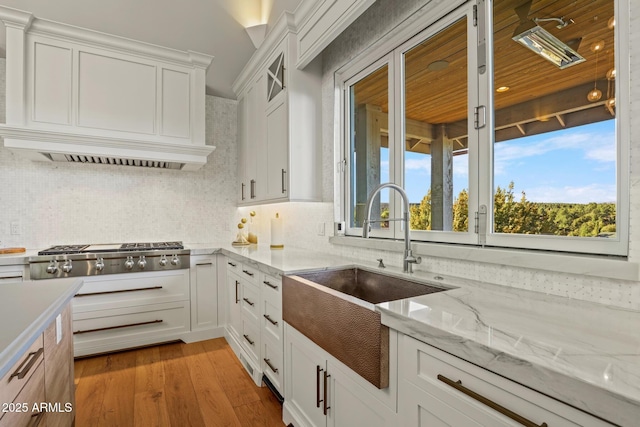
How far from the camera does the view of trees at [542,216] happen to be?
3.68 ft

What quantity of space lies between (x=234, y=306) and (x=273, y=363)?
959 millimetres

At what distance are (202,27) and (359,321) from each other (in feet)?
9.04

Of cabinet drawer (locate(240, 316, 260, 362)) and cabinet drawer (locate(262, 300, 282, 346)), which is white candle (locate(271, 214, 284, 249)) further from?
cabinet drawer (locate(262, 300, 282, 346))

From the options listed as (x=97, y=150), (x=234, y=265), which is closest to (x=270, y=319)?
(x=234, y=265)

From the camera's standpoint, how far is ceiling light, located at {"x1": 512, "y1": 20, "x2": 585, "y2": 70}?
1190mm

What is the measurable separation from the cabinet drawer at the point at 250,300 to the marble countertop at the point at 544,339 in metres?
1.32

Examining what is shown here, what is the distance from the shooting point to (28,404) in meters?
0.97

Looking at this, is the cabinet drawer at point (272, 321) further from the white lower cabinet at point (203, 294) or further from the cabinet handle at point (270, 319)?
the white lower cabinet at point (203, 294)

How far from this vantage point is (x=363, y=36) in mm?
2217

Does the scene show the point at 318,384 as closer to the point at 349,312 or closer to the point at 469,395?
the point at 349,312

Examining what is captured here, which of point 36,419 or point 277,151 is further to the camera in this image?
point 277,151

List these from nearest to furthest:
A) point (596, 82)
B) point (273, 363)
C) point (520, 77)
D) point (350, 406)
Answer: point (596, 82) < point (350, 406) < point (520, 77) < point (273, 363)

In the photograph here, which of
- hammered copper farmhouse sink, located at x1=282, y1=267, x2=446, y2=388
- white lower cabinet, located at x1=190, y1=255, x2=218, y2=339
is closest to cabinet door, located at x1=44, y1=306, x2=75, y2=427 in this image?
hammered copper farmhouse sink, located at x1=282, y1=267, x2=446, y2=388

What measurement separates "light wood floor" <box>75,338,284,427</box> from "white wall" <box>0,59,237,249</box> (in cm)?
123
